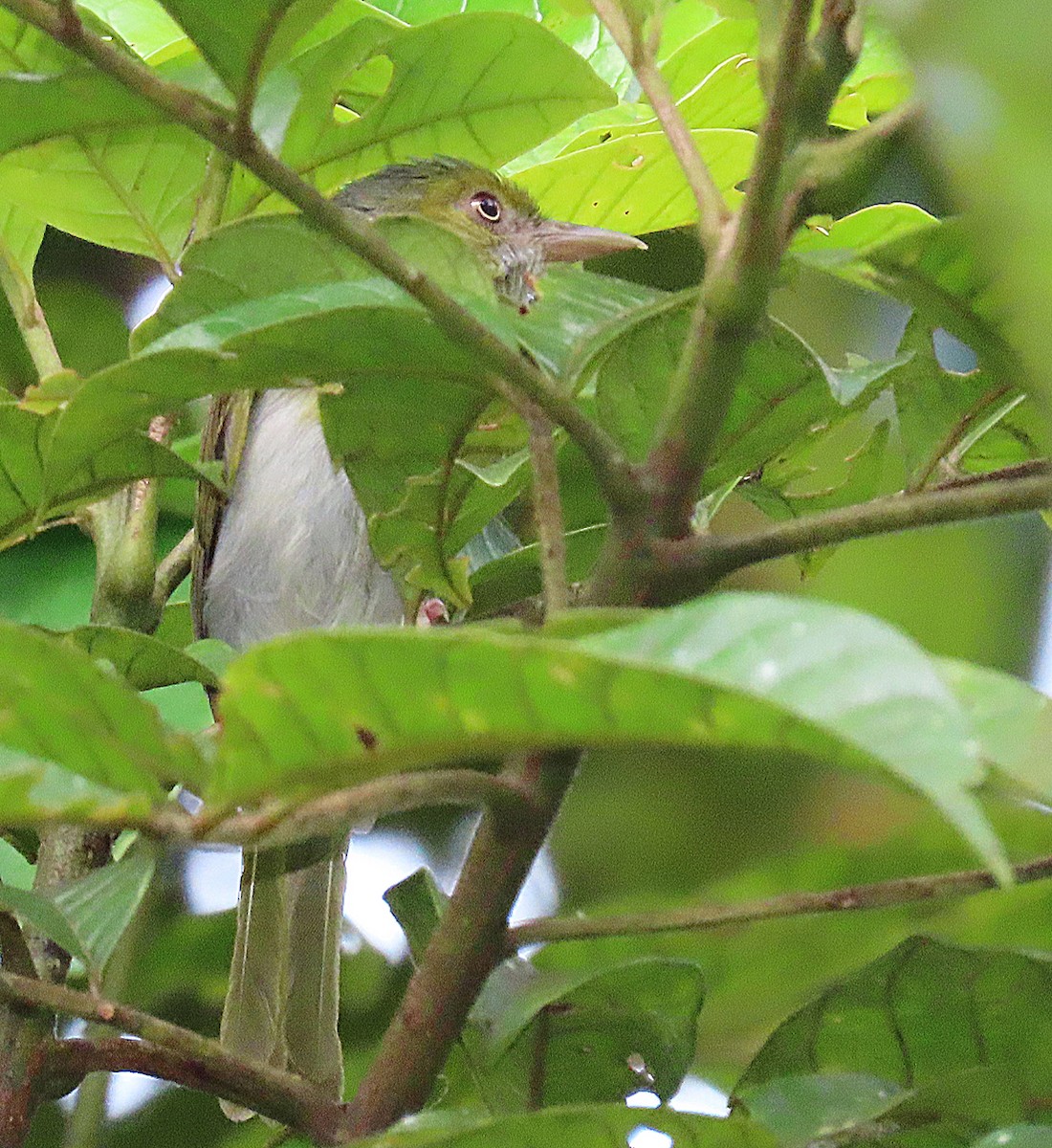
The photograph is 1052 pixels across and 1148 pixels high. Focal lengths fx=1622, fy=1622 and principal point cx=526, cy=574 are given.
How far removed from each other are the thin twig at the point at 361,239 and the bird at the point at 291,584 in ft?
2.74

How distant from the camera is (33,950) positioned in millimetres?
1193

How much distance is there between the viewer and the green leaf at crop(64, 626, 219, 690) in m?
1.08

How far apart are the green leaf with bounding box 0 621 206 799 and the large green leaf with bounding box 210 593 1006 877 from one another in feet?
0.13

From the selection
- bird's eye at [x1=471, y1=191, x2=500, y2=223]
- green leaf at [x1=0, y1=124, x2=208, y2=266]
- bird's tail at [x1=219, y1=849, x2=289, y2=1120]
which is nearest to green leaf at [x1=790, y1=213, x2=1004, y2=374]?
green leaf at [x1=0, y1=124, x2=208, y2=266]

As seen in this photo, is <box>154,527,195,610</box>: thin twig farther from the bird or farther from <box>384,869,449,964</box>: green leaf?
<box>384,869,449,964</box>: green leaf

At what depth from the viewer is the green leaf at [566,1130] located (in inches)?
28.5

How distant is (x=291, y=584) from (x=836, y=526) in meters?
1.64

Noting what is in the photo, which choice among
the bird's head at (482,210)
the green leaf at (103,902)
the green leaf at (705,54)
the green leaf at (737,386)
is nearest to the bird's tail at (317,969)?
the green leaf at (103,902)

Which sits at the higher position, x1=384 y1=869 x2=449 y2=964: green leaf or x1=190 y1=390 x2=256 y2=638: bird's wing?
x1=190 y1=390 x2=256 y2=638: bird's wing

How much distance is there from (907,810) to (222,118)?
65 cm

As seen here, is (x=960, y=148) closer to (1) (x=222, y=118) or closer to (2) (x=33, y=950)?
(1) (x=222, y=118)

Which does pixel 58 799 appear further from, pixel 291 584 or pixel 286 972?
pixel 291 584

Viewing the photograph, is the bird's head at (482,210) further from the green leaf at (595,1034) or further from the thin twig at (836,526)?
the thin twig at (836,526)

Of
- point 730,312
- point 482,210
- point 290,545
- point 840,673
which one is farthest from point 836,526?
point 482,210
